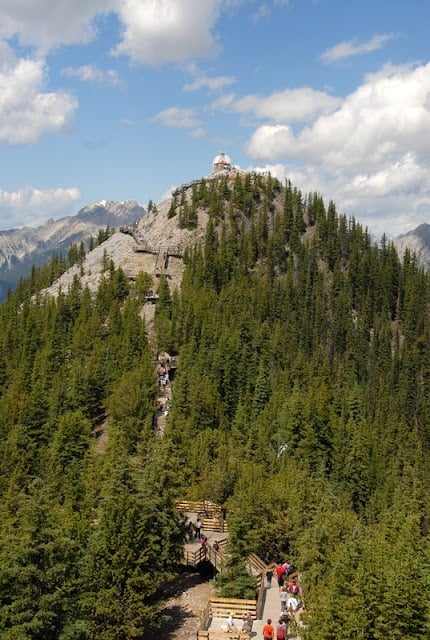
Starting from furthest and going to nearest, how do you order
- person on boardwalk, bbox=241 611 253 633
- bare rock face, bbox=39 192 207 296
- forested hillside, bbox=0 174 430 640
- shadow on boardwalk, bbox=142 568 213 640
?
bare rock face, bbox=39 192 207 296 < shadow on boardwalk, bbox=142 568 213 640 < person on boardwalk, bbox=241 611 253 633 < forested hillside, bbox=0 174 430 640

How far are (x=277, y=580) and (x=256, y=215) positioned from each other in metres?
158

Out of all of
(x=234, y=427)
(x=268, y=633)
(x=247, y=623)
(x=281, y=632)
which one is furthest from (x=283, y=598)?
(x=234, y=427)

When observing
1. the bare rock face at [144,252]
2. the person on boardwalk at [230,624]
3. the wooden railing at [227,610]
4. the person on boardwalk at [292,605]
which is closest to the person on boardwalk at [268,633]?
the person on boardwalk at [230,624]

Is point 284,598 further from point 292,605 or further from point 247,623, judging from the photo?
point 247,623

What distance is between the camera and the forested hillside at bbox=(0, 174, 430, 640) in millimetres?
28547

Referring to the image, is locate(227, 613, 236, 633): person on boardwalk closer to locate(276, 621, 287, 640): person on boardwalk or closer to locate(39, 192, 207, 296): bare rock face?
locate(276, 621, 287, 640): person on boardwalk

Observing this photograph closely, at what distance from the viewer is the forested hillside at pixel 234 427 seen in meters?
28.5

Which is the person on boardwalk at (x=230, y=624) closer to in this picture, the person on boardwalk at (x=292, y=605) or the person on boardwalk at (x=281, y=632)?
the person on boardwalk at (x=281, y=632)

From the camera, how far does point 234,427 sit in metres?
86.8

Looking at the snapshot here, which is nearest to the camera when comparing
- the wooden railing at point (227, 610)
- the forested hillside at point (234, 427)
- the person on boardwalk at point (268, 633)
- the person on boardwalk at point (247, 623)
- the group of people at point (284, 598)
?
the forested hillside at point (234, 427)

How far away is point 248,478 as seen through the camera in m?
55.5

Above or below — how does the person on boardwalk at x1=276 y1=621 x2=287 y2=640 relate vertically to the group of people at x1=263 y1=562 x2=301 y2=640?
above

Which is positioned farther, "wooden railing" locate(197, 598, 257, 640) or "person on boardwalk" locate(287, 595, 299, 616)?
"wooden railing" locate(197, 598, 257, 640)

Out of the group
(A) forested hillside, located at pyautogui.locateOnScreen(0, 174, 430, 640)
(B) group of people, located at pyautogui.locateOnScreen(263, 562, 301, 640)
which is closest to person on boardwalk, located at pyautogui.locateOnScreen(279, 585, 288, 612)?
(B) group of people, located at pyautogui.locateOnScreen(263, 562, 301, 640)
